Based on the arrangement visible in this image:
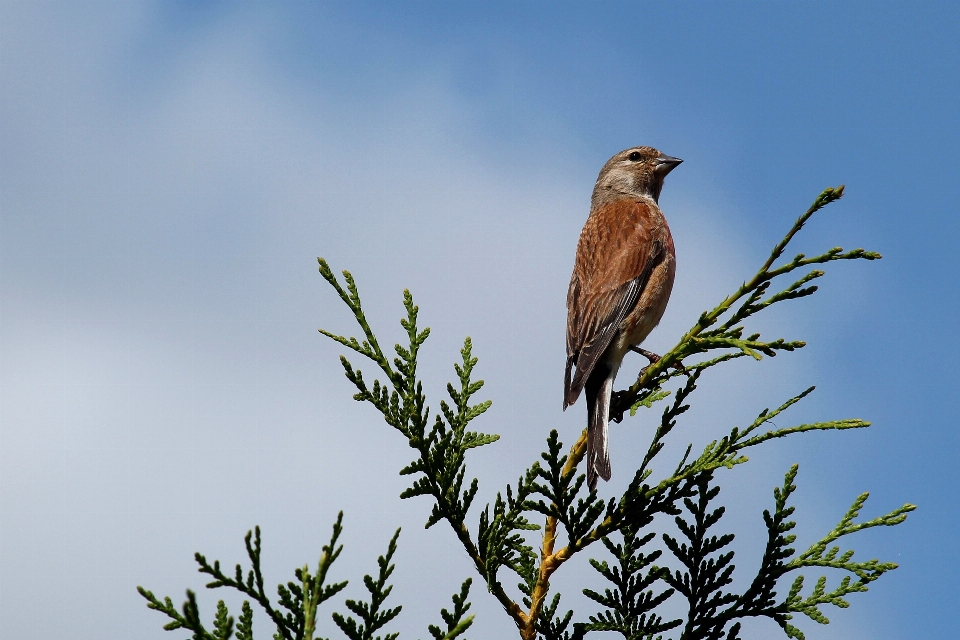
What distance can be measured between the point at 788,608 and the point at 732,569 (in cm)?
32

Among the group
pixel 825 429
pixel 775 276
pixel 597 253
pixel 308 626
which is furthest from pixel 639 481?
pixel 597 253

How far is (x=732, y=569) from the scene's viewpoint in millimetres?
4699

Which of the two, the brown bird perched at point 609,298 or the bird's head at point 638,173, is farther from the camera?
the bird's head at point 638,173

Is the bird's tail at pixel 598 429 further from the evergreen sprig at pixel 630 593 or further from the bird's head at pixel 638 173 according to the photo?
the bird's head at pixel 638 173

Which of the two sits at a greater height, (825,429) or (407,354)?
(407,354)

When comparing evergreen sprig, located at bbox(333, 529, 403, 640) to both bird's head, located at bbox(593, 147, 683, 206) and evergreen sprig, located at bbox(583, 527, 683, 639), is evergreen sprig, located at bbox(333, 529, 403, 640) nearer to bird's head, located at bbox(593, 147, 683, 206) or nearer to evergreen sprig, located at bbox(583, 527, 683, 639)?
evergreen sprig, located at bbox(583, 527, 683, 639)

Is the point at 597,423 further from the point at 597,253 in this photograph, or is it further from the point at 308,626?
the point at 308,626

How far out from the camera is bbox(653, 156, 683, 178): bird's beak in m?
8.38

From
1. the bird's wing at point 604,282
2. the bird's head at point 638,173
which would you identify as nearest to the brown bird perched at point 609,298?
the bird's wing at point 604,282

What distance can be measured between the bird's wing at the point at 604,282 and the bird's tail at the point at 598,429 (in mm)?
114

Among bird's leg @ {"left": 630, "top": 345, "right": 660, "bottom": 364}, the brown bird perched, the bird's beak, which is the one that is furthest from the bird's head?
bird's leg @ {"left": 630, "top": 345, "right": 660, "bottom": 364}

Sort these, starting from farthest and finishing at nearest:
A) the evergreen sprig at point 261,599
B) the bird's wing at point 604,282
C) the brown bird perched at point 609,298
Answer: the bird's wing at point 604,282 → the brown bird perched at point 609,298 → the evergreen sprig at point 261,599

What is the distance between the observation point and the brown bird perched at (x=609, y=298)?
5473mm

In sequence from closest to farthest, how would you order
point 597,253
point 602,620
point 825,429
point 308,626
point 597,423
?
point 308,626 → point 825,429 → point 602,620 → point 597,423 → point 597,253
